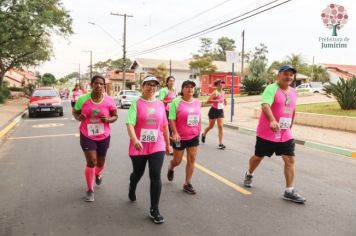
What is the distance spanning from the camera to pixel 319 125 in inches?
562

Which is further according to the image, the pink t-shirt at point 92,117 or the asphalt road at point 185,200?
the pink t-shirt at point 92,117

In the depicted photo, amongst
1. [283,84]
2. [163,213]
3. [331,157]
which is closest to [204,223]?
[163,213]

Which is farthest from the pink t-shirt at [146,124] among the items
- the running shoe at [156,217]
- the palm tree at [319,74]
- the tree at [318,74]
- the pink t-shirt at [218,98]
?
the palm tree at [319,74]

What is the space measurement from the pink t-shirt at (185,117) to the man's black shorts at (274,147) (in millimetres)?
992

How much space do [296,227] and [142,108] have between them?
89.8 inches

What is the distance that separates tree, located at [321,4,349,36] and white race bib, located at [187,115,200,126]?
21552 mm

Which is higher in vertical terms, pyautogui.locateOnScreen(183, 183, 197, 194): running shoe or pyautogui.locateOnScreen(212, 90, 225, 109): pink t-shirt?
pyautogui.locateOnScreen(212, 90, 225, 109): pink t-shirt

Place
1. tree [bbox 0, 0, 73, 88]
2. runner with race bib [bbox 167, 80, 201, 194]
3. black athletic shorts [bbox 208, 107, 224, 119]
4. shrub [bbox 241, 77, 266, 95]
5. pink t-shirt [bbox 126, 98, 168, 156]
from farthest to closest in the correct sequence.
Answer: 1. shrub [bbox 241, 77, 266, 95]
2. tree [bbox 0, 0, 73, 88]
3. black athletic shorts [bbox 208, 107, 224, 119]
4. runner with race bib [bbox 167, 80, 201, 194]
5. pink t-shirt [bbox 126, 98, 168, 156]

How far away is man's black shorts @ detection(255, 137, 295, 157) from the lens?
210 inches

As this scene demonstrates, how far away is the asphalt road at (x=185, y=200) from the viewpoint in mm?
4297

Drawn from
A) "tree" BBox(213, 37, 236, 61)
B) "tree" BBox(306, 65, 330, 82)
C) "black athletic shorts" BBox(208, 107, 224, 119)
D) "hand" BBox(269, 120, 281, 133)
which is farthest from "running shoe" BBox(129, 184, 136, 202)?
"tree" BBox(213, 37, 236, 61)

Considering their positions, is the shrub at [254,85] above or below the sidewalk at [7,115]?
above

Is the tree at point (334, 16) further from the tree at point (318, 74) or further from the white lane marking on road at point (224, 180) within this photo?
the tree at point (318, 74)

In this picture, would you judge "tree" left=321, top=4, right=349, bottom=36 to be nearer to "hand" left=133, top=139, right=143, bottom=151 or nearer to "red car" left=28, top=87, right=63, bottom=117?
"red car" left=28, top=87, right=63, bottom=117
